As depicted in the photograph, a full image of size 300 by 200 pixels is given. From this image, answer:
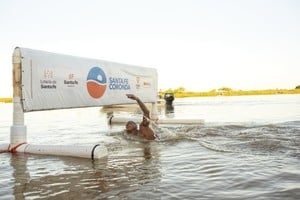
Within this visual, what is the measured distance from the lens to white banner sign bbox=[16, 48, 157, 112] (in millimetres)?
9422

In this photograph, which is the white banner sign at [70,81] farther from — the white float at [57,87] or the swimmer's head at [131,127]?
the swimmer's head at [131,127]

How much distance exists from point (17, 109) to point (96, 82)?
3.63 meters

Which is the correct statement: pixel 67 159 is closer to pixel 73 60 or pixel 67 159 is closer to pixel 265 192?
pixel 73 60

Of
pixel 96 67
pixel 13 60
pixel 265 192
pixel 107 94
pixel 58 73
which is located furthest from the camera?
pixel 107 94

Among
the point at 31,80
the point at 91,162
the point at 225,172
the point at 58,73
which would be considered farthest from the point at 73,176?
the point at 58,73

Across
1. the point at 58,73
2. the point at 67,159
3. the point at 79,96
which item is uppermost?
the point at 58,73

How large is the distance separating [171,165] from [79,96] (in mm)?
5421

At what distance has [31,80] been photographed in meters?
9.43

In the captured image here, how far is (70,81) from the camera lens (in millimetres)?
10898

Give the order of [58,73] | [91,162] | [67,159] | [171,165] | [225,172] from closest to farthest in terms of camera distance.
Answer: [225,172], [171,165], [91,162], [67,159], [58,73]

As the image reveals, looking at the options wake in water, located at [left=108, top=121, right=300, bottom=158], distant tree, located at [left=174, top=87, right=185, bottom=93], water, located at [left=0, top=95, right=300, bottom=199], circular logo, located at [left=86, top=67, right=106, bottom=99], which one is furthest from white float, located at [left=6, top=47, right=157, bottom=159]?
distant tree, located at [left=174, top=87, right=185, bottom=93]

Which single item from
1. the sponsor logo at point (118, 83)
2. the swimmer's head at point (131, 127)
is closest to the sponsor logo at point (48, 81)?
the swimmer's head at point (131, 127)

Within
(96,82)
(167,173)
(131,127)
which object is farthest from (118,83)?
(167,173)

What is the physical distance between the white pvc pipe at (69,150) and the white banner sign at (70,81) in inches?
43.7
